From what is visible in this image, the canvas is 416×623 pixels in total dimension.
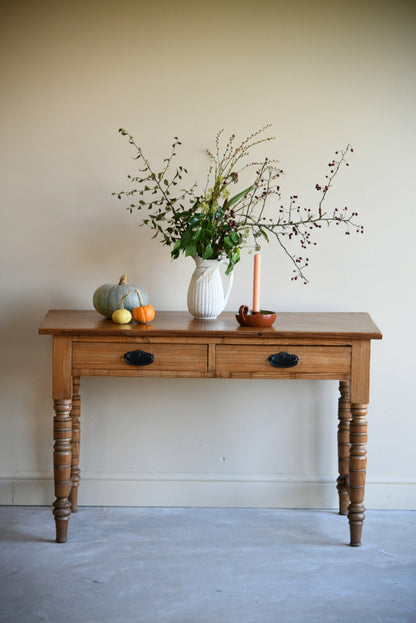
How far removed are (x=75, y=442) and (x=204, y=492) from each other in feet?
1.98

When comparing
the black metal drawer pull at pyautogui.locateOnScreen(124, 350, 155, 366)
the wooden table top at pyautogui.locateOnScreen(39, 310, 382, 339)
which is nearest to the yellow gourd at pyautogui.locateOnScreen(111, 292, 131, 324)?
the wooden table top at pyautogui.locateOnScreen(39, 310, 382, 339)

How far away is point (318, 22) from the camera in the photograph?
2961 mm

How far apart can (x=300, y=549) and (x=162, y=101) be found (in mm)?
1883

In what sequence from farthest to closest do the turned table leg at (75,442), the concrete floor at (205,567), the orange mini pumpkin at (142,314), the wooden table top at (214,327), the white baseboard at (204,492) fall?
1. the white baseboard at (204,492)
2. the turned table leg at (75,442)
3. the orange mini pumpkin at (142,314)
4. the wooden table top at (214,327)
5. the concrete floor at (205,567)

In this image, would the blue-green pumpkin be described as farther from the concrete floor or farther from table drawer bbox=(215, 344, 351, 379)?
the concrete floor

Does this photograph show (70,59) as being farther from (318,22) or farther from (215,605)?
(215,605)

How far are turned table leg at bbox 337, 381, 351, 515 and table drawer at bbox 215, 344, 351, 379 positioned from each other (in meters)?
0.34

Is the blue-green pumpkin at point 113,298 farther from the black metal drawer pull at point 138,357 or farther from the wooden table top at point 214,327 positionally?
the black metal drawer pull at point 138,357

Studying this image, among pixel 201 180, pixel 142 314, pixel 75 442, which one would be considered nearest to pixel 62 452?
pixel 75 442

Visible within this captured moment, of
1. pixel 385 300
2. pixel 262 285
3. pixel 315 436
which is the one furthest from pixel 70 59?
pixel 315 436

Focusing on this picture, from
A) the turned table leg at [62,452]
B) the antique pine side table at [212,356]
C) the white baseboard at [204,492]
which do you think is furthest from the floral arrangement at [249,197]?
the white baseboard at [204,492]

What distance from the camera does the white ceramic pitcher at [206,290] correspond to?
109 inches

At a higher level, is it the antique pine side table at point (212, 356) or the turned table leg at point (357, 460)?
the antique pine side table at point (212, 356)

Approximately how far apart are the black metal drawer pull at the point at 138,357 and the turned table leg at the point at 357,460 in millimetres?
771
